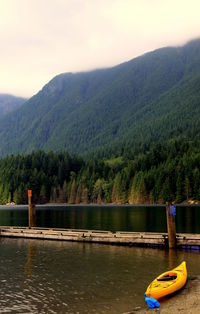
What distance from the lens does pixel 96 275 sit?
124ft

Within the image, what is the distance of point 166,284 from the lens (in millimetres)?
30125

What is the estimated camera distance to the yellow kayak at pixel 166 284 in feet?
95.2

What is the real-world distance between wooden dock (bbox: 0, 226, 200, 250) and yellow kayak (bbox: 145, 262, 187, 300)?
18.9 meters

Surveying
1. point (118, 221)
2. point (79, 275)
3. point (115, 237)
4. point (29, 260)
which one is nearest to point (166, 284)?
point (79, 275)

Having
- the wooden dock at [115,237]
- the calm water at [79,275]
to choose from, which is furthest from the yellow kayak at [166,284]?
the wooden dock at [115,237]

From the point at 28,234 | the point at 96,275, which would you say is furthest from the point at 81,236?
the point at 96,275

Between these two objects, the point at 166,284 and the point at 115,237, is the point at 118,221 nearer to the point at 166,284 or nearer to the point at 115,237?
the point at 115,237

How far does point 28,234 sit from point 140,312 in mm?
44609

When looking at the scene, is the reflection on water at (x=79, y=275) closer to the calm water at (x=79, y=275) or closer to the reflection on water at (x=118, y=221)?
the calm water at (x=79, y=275)

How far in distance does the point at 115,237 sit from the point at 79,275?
19755mm

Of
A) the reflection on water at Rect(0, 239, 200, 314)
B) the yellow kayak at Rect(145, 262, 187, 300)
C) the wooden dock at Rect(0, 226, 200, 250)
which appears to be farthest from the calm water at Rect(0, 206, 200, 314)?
the wooden dock at Rect(0, 226, 200, 250)

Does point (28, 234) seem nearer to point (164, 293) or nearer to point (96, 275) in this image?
point (96, 275)

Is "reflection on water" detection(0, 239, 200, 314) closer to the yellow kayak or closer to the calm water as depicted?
the calm water

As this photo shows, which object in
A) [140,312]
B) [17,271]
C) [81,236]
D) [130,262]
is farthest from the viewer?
[81,236]
